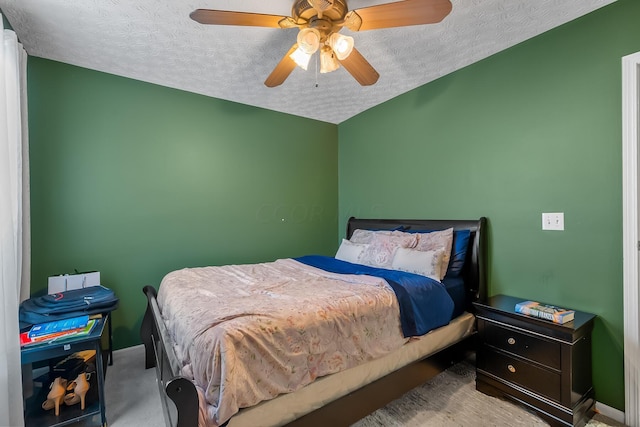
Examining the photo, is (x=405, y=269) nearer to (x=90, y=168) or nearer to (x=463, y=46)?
(x=463, y=46)

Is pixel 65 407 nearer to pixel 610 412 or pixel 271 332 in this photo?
pixel 271 332

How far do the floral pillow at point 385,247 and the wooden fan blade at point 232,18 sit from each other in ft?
6.46

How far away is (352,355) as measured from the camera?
1571 millimetres

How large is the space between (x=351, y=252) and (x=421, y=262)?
0.82 meters

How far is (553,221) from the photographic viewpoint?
2.08 m

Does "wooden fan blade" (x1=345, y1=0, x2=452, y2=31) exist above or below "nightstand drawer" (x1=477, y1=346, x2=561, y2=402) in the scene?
above

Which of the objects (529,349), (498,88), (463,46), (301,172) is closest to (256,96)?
(301,172)

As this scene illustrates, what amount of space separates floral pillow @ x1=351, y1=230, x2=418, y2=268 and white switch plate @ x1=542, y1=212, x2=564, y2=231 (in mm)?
965

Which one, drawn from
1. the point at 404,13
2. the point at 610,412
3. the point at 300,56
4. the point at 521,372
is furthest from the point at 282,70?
the point at 610,412

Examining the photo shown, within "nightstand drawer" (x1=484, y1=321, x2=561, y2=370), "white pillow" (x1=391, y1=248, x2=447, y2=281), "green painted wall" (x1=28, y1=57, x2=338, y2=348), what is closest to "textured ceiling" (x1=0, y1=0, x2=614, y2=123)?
"green painted wall" (x1=28, y1=57, x2=338, y2=348)

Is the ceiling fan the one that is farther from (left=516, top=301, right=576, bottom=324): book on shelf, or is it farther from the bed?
(left=516, top=301, right=576, bottom=324): book on shelf

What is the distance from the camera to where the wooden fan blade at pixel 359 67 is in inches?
73.2

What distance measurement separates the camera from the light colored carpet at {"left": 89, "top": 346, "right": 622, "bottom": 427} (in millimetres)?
1761

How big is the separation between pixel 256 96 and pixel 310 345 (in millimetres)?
2710
